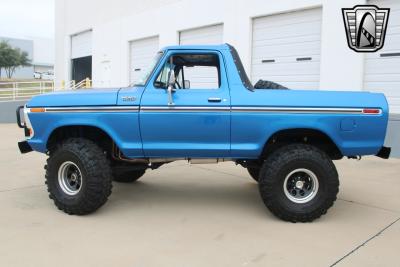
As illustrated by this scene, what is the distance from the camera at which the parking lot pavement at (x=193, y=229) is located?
4.05 metres

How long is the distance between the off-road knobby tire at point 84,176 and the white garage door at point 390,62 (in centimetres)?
781

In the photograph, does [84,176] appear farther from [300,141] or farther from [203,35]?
[203,35]

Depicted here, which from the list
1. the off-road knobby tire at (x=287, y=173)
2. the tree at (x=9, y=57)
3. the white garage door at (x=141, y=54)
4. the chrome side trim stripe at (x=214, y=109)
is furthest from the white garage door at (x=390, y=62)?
the tree at (x=9, y=57)

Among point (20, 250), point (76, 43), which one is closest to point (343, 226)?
point (20, 250)

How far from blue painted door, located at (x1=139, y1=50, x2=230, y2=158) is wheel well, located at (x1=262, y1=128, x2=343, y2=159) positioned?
1.90 ft

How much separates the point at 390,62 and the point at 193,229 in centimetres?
774

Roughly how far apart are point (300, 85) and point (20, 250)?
9908 millimetres

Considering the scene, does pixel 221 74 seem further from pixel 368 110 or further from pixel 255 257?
pixel 255 257

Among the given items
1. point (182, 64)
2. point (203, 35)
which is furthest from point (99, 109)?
point (203, 35)

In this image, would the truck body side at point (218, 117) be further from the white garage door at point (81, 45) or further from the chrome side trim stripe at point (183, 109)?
the white garage door at point (81, 45)

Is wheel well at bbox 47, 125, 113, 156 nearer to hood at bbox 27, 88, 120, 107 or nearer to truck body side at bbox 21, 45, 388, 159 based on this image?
truck body side at bbox 21, 45, 388, 159

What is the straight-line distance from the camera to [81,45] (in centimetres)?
2569

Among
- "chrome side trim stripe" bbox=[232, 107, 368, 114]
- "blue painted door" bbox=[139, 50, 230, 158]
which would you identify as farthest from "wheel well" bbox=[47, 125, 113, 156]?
"chrome side trim stripe" bbox=[232, 107, 368, 114]

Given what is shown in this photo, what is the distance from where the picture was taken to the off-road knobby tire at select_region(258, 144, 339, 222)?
503 centimetres
